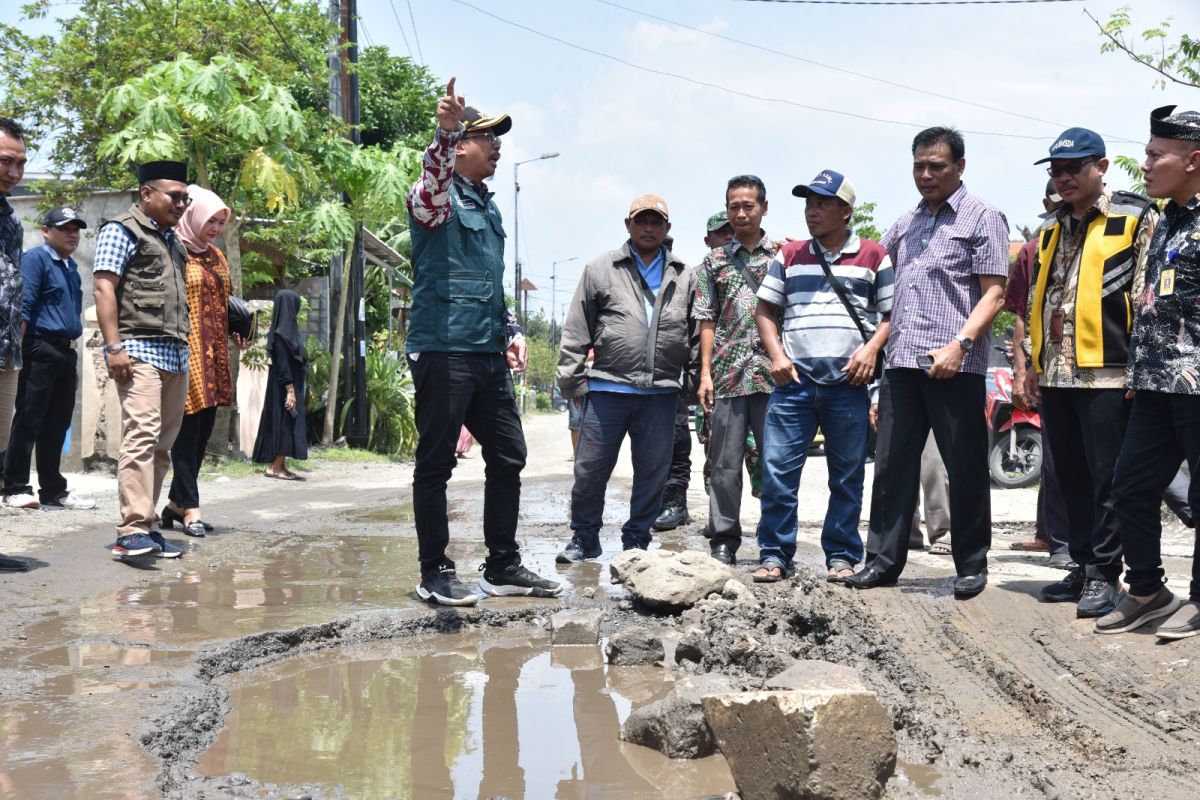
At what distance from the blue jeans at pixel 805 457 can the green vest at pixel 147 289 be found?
10.3 ft

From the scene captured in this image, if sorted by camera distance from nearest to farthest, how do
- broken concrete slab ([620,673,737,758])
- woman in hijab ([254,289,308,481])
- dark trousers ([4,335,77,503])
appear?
broken concrete slab ([620,673,737,758]) < dark trousers ([4,335,77,503]) < woman in hijab ([254,289,308,481])

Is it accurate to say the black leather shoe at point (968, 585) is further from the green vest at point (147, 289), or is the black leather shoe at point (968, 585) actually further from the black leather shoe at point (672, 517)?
the green vest at point (147, 289)

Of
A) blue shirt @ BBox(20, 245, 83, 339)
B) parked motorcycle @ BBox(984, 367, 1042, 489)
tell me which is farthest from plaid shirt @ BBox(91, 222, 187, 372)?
parked motorcycle @ BBox(984, 367, 1042, 489)

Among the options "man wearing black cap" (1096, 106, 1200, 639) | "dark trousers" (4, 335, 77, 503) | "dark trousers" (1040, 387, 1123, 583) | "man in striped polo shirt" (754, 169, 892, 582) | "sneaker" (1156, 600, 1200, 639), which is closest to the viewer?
"sneaker" (1156, 600, 1200, 639)

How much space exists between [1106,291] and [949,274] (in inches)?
25.5

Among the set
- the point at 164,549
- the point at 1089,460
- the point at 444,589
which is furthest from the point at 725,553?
the point at 164,549

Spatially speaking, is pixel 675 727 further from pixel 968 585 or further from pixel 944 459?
pixel 944 459

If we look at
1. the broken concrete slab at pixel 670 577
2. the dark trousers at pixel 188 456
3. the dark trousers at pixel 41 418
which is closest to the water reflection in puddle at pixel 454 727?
the broken concrete slab at pixel 670 577

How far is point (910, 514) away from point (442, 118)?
2631 mm

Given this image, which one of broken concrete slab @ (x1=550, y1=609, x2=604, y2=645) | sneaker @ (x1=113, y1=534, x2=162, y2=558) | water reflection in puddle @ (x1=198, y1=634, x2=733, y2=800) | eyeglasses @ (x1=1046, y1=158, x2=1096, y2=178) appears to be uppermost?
eyeglasses @ (x1=1046, y1=158, x2=1096, y2=178)

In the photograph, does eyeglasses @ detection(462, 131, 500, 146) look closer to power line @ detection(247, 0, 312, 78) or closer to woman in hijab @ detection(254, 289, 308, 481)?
woman in hijab @ detection(254, 289, 308, 481)

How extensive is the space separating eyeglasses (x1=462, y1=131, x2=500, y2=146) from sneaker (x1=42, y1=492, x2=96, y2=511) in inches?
176

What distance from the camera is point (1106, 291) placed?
4.30 m

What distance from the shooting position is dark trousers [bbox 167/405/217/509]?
646cm
